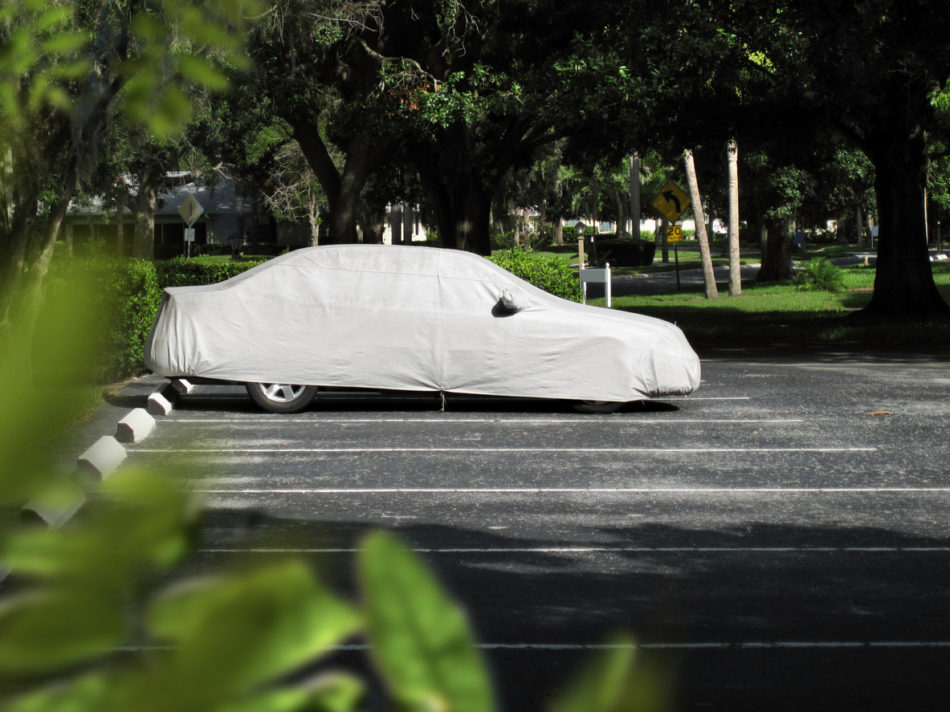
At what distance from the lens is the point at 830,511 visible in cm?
823

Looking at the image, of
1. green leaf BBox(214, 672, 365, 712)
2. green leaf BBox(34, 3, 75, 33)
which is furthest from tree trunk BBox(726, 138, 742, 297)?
green leaf BBox(214, 672, 365, 712)

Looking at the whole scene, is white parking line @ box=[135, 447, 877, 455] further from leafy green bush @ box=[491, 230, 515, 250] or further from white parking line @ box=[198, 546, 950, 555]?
leafy green bush @ box=[491, 230, 515, 250]

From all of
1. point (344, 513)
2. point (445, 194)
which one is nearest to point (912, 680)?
point (344, 513)

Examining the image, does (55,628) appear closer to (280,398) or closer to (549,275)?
(280,398)

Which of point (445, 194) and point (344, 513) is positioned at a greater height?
point (445, 194)

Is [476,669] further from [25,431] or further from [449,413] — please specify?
[449,413]

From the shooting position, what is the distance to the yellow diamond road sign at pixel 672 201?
1254 inches

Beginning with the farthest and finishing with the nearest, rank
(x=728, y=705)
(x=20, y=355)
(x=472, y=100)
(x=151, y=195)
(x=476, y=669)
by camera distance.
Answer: (x=151, y=195), (x=472, y=100), (x=728, y=705), (x=20, y=355), (x=476, y=669)

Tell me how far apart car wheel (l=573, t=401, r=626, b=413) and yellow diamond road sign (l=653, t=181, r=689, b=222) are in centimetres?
1938

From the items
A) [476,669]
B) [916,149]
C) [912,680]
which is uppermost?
[916,149]

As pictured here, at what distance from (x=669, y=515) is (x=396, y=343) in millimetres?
5333

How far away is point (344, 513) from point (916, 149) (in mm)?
18823

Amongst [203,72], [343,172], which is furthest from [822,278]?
[203,72]

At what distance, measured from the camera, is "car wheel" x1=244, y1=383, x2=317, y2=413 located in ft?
42.2
